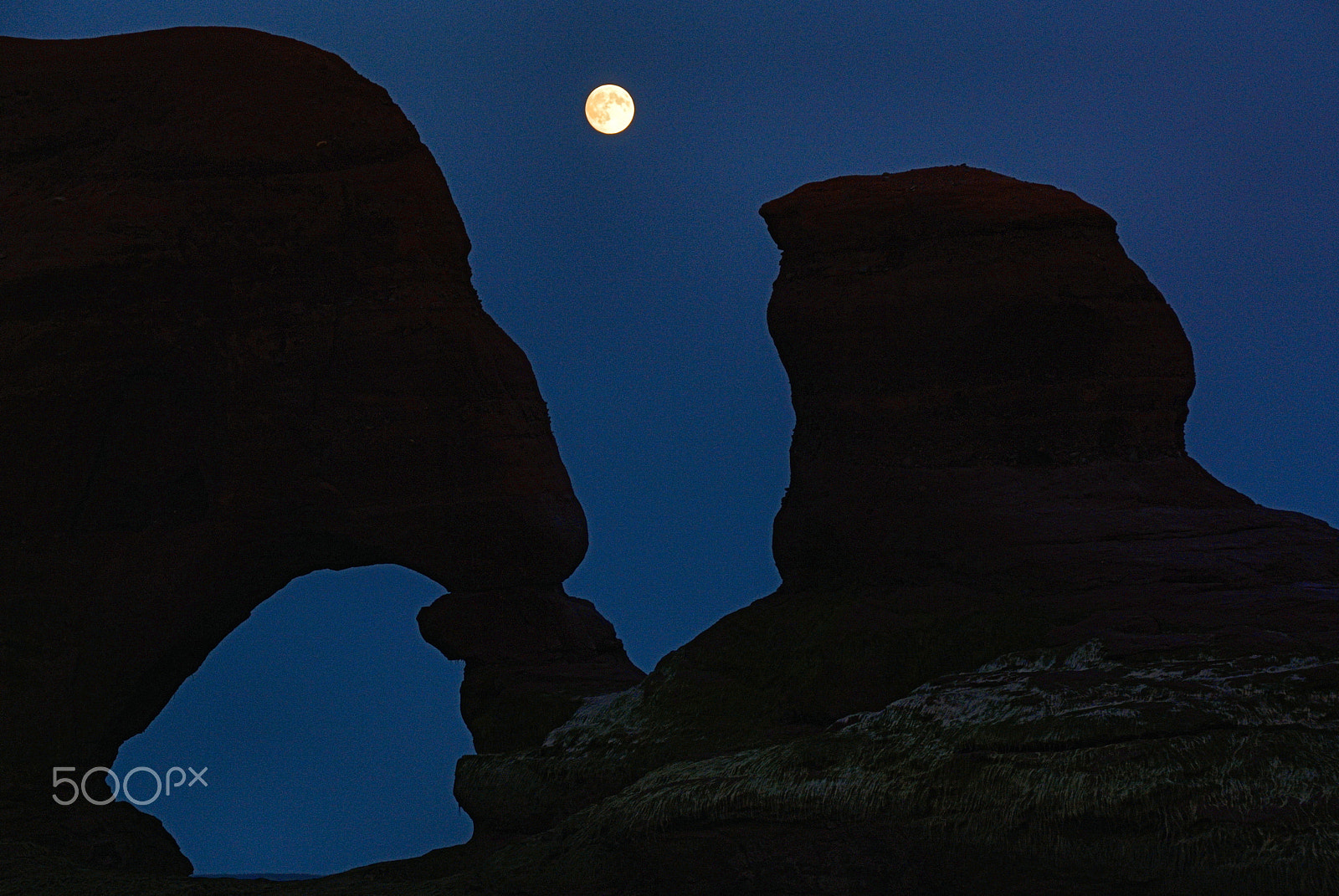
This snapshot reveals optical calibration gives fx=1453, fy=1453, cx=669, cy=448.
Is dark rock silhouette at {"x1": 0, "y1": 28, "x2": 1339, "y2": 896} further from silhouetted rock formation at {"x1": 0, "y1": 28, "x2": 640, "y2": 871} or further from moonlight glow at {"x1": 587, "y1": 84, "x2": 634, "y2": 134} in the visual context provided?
moonlight glow at {"x1": 587, "y1": 84, "x2": 634, "y2": 134}

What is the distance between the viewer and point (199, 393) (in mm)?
11758

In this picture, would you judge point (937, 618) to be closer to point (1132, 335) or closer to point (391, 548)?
point (1132, 335)

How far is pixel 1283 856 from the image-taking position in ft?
19.6

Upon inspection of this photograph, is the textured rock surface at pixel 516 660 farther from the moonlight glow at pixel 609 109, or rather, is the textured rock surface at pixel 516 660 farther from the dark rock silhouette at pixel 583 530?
the moonlight glow at pixel 609 109

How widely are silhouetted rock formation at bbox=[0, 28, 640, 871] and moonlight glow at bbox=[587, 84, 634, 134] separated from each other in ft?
26.2

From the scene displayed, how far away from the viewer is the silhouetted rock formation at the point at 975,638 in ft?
21.6

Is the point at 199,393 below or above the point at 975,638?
above

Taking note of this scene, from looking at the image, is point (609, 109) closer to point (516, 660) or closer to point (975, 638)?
point (516, 660)

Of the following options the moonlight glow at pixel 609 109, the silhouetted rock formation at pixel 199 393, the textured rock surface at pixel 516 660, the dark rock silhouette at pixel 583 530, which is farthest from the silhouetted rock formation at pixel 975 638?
the moonlight glow at pixel 609 109

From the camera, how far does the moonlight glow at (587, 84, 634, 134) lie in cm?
2003

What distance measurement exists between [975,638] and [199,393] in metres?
6.60

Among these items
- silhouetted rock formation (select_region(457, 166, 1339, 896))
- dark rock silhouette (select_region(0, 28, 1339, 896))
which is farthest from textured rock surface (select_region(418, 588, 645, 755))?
silhouetted rock formation (select_region(457, 166, 1339, 896))

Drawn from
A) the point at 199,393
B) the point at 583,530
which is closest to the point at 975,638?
the point at 583,530

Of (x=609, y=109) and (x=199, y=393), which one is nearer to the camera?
(x=199, y=393)
